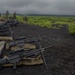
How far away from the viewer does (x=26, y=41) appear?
25.6m

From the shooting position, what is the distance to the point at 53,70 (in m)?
18.4

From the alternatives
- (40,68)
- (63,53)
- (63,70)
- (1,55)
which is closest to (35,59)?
(40,68)

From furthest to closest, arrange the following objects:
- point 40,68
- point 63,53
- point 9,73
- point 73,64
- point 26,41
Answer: point 26,41
point 63,53
point 73,64
point 40,68
point 9,73

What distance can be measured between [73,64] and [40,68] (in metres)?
3.43

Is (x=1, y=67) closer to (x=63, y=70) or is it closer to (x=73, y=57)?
(x=63, y=70)

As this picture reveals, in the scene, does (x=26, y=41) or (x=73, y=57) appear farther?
(x=26, y=41)

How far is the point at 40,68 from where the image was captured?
61.3 ft

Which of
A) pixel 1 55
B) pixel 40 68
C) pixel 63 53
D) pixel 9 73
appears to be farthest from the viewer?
pixel 63 53

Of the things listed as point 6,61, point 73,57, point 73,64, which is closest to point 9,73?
point 6,61

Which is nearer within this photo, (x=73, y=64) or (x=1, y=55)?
(x=73, y=64)

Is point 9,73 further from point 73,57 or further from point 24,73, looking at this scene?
point 73,57

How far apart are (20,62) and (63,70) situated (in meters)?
3.77

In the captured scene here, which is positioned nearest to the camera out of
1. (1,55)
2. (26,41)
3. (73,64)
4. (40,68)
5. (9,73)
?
(9,73)

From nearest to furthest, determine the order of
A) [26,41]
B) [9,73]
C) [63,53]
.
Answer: [9,73] → [63,53] → [26,41]
